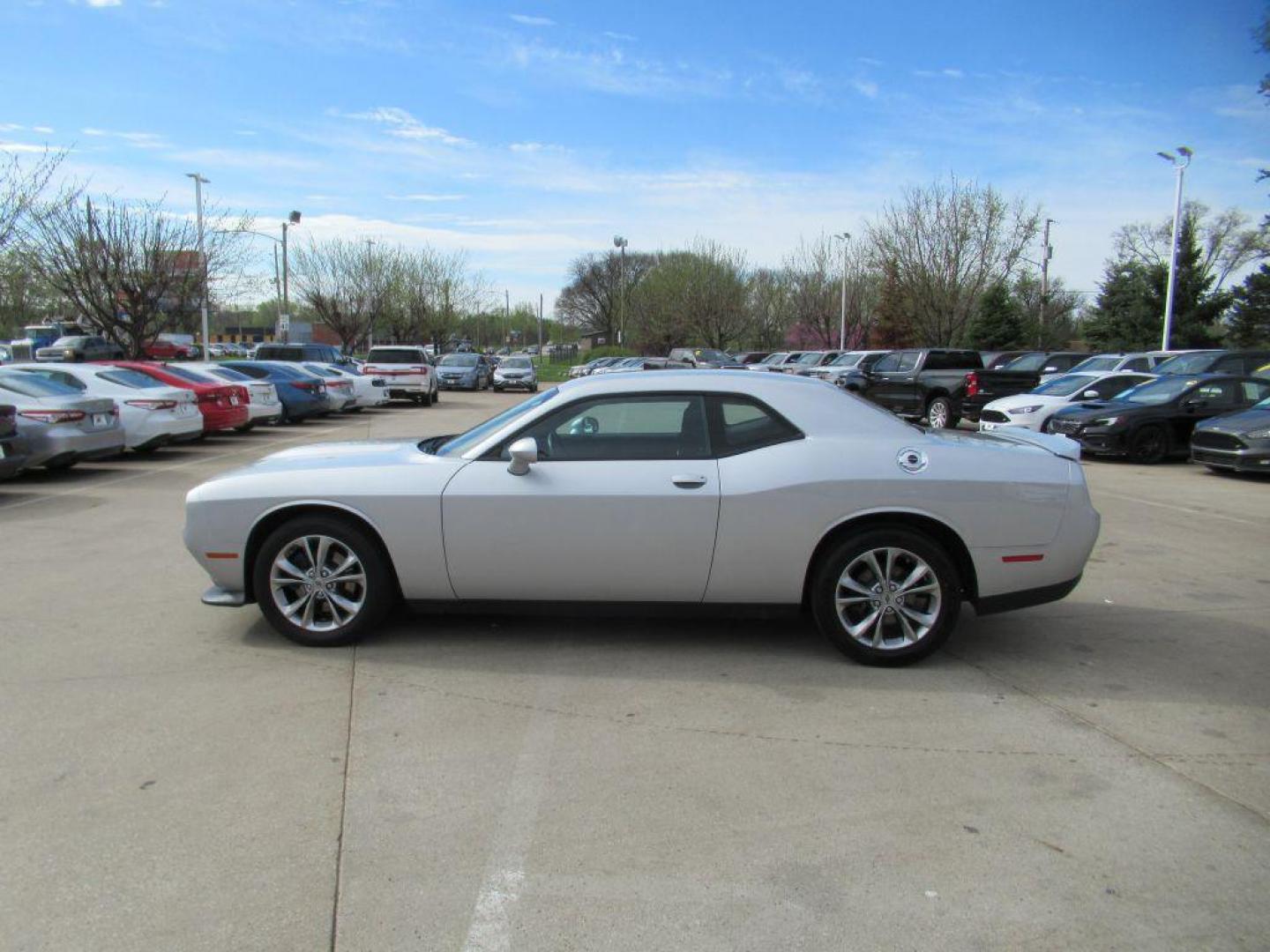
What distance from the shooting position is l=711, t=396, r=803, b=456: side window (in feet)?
16.0

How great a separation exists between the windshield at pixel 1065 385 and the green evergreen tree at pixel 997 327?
27.2 metres

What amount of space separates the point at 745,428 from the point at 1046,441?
1939 millimetres

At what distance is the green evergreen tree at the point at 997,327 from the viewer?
45.7 metres

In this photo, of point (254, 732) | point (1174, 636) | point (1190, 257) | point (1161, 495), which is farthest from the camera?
point (1190, 257)

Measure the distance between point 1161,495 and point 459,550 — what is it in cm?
1002

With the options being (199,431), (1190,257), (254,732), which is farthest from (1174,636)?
(1190,257)

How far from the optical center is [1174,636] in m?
5.50

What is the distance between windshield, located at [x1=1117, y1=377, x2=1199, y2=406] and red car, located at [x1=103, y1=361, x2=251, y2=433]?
15.9 meters

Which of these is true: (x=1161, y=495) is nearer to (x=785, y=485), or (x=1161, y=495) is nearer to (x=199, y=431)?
(x=785, y=485)

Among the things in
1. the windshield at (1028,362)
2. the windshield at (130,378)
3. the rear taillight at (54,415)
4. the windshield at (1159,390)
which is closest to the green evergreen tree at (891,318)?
the windshield at (1028,362)

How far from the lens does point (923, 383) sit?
68.9 ft

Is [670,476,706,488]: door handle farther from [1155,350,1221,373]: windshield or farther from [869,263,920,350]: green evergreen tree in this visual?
[869,263,920,350]: green evergreen tree

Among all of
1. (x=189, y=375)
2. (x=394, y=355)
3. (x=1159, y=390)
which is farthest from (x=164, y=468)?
(x=394, y=355)

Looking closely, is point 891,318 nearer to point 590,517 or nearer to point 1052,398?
point 1052,398
